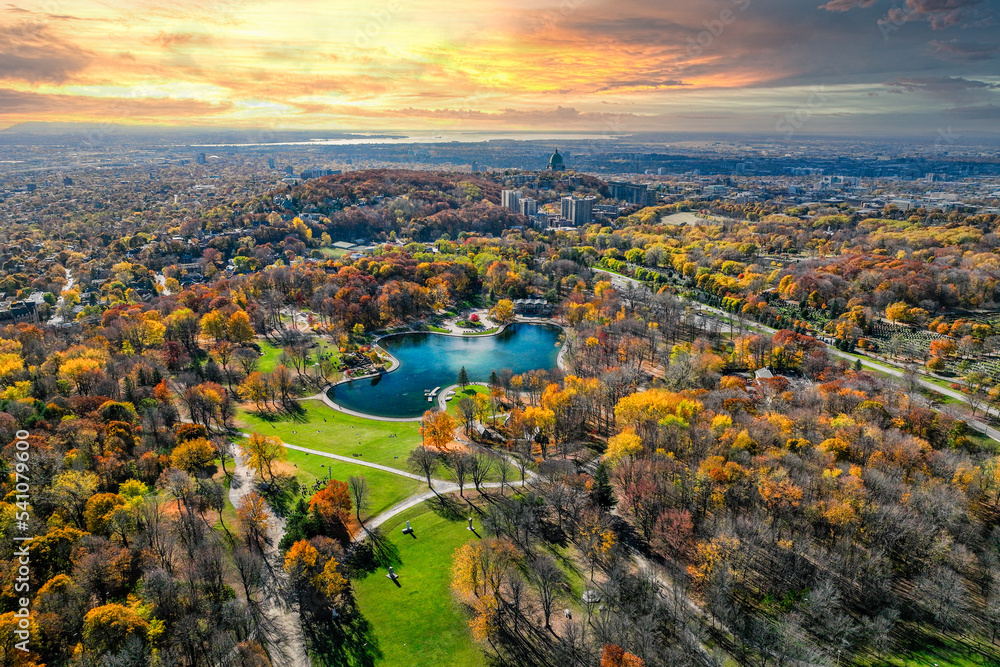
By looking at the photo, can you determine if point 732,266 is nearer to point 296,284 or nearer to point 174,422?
point 296,284

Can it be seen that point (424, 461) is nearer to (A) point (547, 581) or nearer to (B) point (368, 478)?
(B) point (368, 478)

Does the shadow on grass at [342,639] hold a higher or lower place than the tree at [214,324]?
lower

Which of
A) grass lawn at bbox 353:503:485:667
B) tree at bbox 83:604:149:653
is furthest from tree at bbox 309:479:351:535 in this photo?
tree at bbox 83:604:149:653

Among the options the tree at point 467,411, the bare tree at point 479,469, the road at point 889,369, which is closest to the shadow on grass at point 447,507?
the bare tree at point 479,469

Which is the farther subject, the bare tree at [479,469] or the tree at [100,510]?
the bare tree at [479,469]

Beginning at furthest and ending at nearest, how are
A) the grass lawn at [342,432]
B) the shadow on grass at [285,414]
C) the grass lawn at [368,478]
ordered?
the shadow on grass at [285,414] < the grass lawn at [342,432] < the grass lawn at [368,478]

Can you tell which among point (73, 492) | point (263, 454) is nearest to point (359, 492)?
point (263, 454)

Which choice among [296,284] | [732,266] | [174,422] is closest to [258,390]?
[174,422]

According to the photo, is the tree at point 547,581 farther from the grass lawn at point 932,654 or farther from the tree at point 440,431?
the grass lawn at point 932,654
